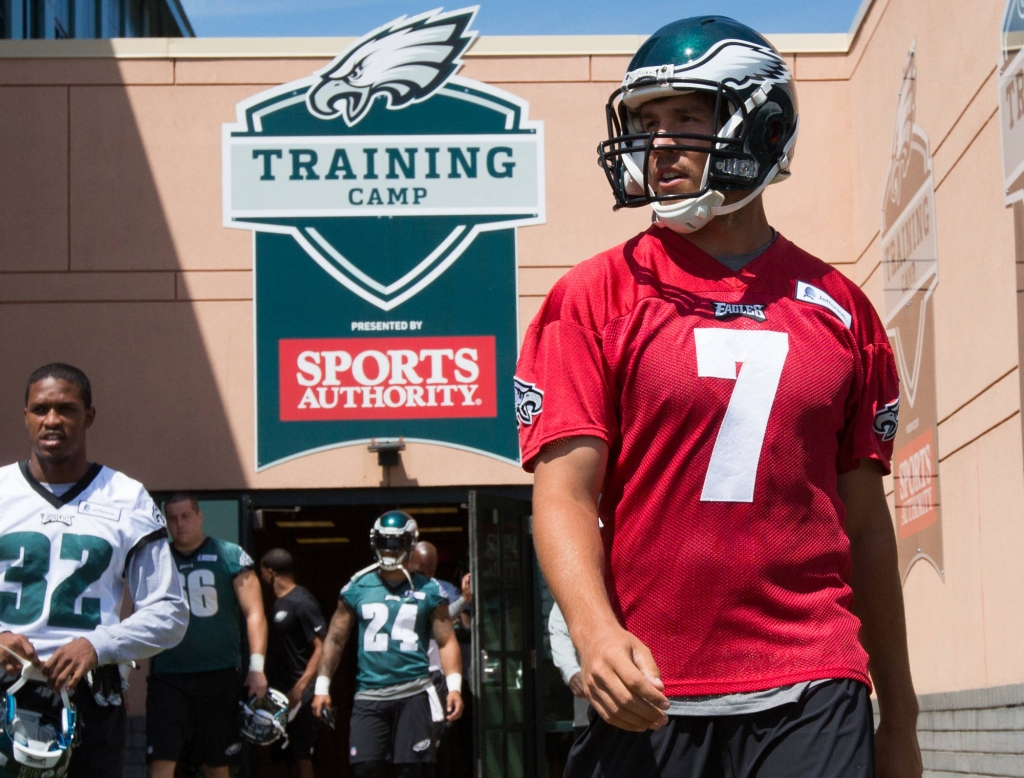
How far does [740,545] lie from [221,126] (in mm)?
11328

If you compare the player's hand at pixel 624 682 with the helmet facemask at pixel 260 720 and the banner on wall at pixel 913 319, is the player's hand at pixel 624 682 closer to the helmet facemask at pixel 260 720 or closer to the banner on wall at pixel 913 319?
the helmet facemask at pixel 260 720

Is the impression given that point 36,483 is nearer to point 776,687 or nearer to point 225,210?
point 776,687

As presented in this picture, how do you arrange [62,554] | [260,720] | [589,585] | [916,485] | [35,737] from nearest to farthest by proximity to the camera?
[589,585] → [35,737] → [62,554] → [260,720] → [916,485]

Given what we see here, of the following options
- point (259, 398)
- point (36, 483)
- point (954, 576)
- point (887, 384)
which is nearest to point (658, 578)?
point (887, 384)

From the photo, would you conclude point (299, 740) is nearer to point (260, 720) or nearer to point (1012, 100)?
point (260, 720)

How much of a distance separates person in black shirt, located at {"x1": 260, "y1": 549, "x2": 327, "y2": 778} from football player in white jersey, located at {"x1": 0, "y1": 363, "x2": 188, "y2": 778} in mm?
5775

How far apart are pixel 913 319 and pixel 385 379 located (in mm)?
4489

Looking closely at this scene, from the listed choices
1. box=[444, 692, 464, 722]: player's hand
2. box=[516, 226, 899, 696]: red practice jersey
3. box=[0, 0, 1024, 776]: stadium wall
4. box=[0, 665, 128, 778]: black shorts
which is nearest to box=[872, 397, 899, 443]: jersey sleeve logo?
box=[516, 226, 899, 696]: red practice jersey

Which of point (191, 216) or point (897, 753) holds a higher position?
point (191, 216)

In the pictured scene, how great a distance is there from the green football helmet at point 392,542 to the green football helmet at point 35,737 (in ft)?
17.6

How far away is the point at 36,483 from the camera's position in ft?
17.4

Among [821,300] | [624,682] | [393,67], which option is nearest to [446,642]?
[393,67]

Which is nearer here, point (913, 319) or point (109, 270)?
point (913, 319)

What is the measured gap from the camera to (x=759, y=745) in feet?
8.48
